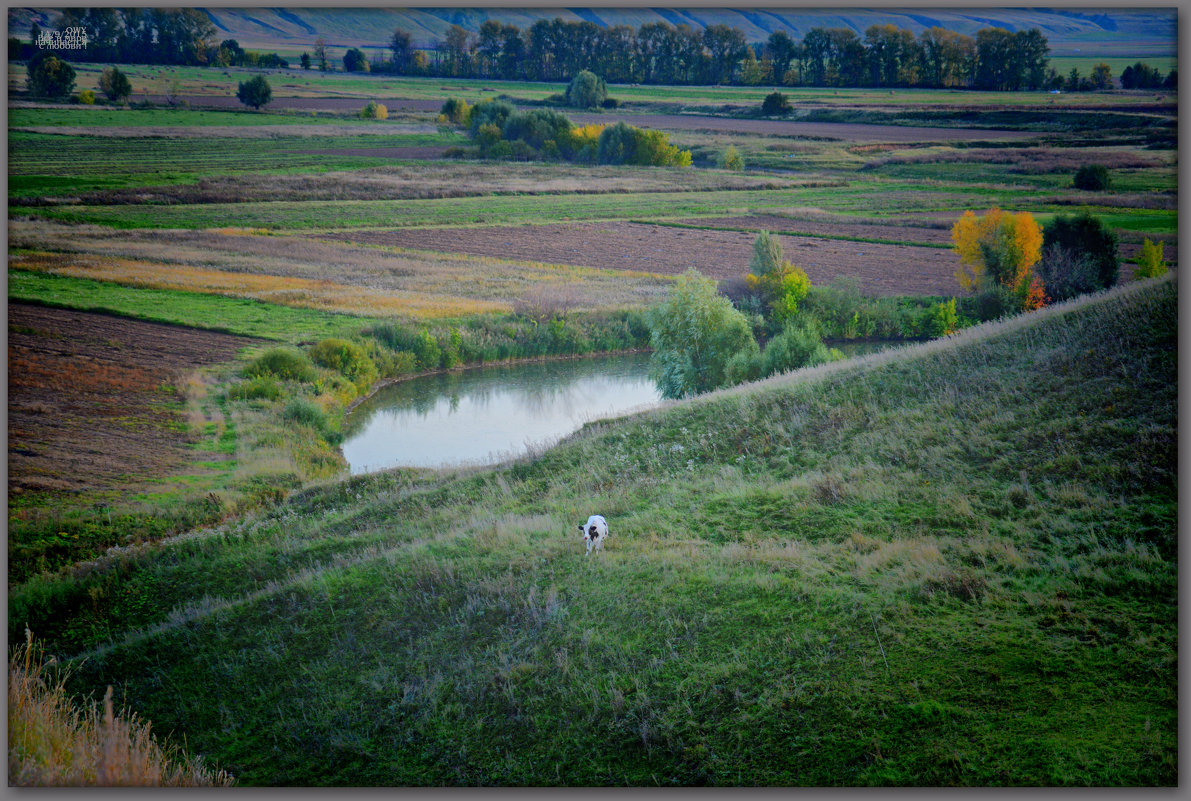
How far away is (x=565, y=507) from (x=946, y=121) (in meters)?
6.70

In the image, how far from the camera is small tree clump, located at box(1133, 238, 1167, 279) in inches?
276

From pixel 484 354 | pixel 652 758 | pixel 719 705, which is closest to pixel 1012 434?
pixel 719 705

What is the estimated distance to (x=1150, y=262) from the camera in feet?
23.8

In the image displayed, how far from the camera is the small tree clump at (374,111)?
10.4 m

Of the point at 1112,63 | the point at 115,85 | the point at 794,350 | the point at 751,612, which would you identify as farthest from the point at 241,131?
the point at 1112,63

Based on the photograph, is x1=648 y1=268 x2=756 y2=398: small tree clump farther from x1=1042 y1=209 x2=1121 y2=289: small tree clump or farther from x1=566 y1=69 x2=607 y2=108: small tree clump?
x1=1042 y1=209 x2=1121 y2=289: small tree clump

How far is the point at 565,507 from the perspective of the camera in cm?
722

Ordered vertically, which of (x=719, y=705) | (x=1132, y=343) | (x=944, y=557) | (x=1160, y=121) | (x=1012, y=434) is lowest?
(x=719, y=705)

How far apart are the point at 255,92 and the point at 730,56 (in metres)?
5.58

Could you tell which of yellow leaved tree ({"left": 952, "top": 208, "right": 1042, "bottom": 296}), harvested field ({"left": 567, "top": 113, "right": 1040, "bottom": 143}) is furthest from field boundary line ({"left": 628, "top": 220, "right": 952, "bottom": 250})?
harvested field ({"left": 567, "top": 113, "right": 1040, "bottom": 143})

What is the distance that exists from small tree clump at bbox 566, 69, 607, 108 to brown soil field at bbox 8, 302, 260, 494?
5.09 metres

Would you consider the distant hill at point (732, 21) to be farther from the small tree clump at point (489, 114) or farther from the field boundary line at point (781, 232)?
the field boundary line at point (781, 232)

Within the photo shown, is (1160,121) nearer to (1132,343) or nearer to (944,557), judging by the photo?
(1132,343)

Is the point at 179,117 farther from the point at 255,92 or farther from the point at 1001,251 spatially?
the point at 1001,251
